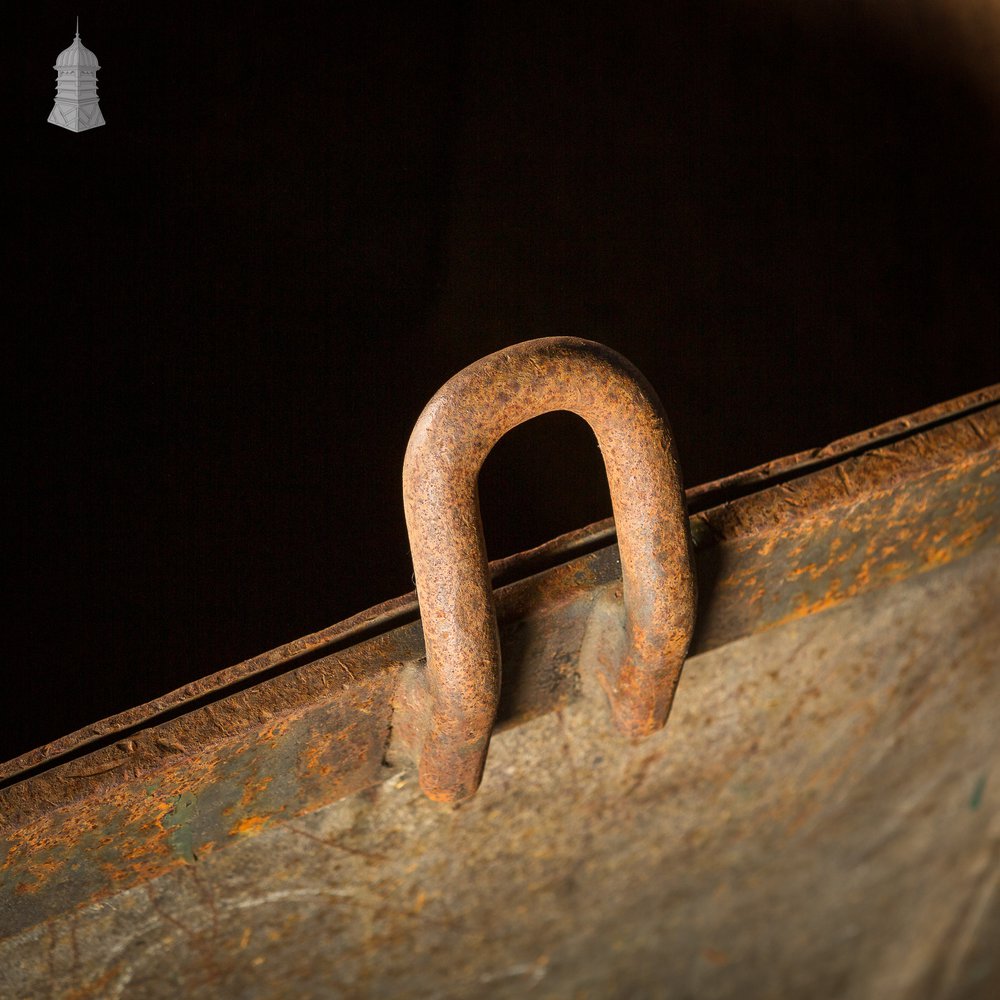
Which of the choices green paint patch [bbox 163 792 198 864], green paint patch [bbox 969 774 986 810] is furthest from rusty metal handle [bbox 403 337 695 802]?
green paint patch [bbox 969 774 986 810]

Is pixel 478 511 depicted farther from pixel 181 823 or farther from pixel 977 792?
pixel 977 792

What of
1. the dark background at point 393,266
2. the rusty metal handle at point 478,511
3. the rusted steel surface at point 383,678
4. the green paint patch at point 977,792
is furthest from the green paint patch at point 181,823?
the green paint patch at point 977,792

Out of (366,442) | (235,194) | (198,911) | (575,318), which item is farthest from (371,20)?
(198,911)

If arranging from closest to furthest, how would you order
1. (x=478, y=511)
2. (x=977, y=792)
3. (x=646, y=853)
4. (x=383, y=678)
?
(x=478, y=511), (x=383, y=678), (x=646, y=853), (x=977, y=792)

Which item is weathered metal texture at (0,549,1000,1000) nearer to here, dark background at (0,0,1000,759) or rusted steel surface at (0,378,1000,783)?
rusted steel surface at (0,378,1000,783)

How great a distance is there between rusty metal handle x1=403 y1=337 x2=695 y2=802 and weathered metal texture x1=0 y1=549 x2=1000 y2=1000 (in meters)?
0.10

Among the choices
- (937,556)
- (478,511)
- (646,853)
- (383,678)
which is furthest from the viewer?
(646,853)

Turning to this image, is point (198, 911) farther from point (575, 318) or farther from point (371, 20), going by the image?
point (371, 20)

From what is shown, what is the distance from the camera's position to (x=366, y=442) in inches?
67.0

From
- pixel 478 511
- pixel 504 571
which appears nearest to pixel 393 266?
pixel 504 571

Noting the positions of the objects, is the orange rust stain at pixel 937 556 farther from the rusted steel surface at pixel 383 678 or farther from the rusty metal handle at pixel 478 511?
the rusty metal handle at pixel 478 511

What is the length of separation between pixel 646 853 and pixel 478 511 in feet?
2.34

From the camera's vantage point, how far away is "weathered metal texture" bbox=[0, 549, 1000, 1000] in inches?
37.6

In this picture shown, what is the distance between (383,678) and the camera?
0.83 metres
